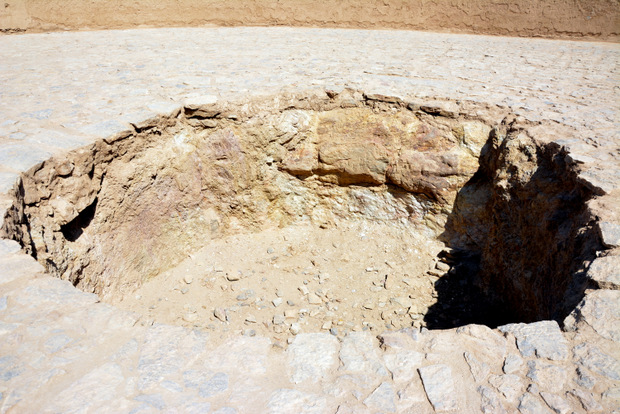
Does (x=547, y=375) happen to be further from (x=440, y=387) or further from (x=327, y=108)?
(x=327, y=108)

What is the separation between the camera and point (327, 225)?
4520mm

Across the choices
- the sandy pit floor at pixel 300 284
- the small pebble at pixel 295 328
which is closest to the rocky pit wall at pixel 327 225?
the sandy pit floor at pixel 300 284

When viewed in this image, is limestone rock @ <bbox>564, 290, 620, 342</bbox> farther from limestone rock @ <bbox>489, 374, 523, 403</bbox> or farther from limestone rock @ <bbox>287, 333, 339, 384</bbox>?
limestone rock @ <bbox>287, 333, 339, 384</bbox>

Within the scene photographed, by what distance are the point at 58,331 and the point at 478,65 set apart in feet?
16.2

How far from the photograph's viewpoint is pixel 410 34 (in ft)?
24.0

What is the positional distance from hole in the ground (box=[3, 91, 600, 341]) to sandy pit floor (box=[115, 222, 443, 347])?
0.01 meters

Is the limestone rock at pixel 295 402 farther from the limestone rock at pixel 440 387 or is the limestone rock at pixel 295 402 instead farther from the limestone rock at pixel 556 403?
the limestone rock at pixel 556 403

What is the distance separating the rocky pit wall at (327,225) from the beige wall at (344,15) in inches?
168

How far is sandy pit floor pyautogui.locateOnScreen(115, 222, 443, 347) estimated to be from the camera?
3426 millimetres

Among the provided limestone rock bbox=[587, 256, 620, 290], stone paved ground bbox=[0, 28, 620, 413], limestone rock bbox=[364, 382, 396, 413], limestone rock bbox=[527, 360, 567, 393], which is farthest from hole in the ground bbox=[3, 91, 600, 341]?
limestone rock bbox=[364, 382, 396, 413]

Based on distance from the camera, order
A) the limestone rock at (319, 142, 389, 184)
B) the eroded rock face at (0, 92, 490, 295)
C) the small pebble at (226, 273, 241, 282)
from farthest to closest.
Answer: the limestone rock at (319, 142, 389, 184)
the small pebble at (226, 273, 241, 282)
the eroded rock face at (0, 92, 490, 295)

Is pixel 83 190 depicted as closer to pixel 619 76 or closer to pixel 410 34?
pixel 619 76

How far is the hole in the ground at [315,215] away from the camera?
3029mm

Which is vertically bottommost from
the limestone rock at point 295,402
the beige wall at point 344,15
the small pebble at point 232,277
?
the small pebble at point 232,277
